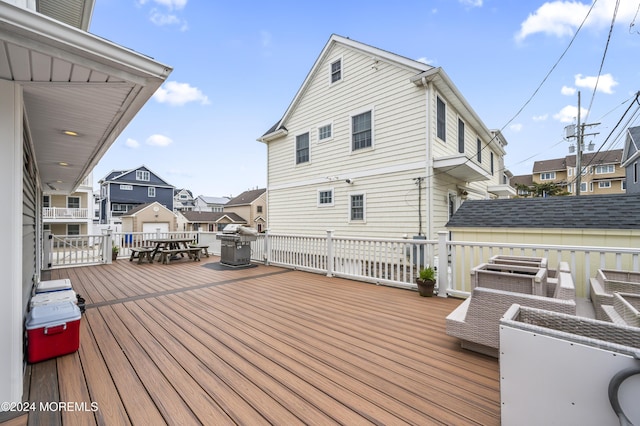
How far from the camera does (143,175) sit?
28.8 meters

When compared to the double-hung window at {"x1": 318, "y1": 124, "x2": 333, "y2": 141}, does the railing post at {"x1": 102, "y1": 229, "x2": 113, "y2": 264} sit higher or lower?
lower

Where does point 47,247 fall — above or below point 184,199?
below

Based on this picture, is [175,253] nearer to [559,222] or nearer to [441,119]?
[441,119]

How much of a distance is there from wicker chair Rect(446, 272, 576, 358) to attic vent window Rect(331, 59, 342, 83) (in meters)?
8.51

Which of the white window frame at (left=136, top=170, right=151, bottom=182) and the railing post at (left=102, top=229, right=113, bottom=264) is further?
the white window frame at (left=136, top=170, right=151, bottom=182)

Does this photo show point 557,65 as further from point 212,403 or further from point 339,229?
point 212,403

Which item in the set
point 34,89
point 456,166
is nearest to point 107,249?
point 34,89

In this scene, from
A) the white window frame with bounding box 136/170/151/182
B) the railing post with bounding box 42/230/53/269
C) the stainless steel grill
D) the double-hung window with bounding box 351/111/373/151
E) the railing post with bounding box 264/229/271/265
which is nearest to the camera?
the railing post with bounding box 42/230/53/269

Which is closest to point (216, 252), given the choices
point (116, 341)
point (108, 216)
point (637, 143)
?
point (116, 341)

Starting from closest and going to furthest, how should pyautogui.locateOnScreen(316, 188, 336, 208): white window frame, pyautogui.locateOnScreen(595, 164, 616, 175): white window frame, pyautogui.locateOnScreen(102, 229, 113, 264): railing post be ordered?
pyautogui.locateOnScreen(102, 229, 113, 264): railing post → pyautogui.locateOnScreen(316, 188, 336, 208): white window frame → pyautogui.locateOnScreen(595, 164, 616, 175): white window frame

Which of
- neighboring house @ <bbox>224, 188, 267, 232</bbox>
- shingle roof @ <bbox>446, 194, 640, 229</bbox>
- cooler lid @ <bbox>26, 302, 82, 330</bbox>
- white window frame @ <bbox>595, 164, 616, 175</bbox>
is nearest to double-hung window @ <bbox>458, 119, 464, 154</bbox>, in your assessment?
shingle roof @ <bbox>446, 194, 640, 229</bbox>

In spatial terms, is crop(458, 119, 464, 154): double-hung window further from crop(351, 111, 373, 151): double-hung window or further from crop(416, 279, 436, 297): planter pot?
Result: crop(416, 279, 436, 297): planter pot

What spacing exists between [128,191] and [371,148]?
2957 cm

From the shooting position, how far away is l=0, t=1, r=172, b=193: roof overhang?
4.64 feet
